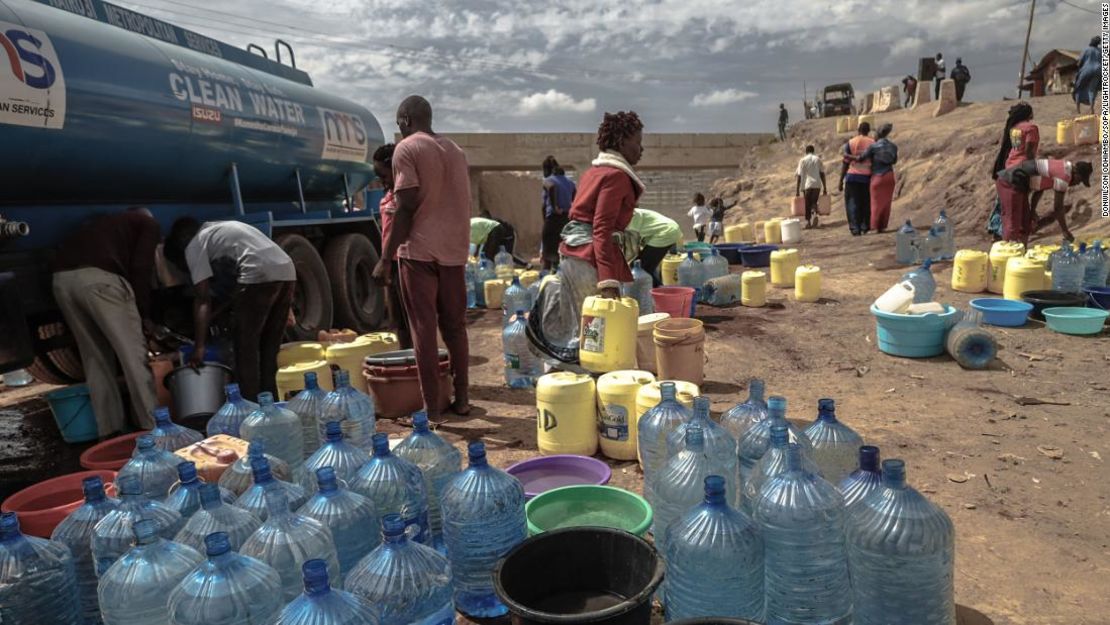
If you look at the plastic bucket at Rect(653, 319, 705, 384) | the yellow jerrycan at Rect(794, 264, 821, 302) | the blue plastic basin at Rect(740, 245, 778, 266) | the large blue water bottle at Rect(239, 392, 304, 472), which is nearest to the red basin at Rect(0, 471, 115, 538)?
the large blue water bottle at Rect(239, 392, 304, 472)

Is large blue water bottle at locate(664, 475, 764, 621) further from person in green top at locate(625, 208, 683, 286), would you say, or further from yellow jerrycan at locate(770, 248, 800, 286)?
yellow jerrycan at locate(770, 248, 800, 286)

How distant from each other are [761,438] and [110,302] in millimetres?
4188

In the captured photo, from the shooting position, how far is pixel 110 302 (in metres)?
4.43

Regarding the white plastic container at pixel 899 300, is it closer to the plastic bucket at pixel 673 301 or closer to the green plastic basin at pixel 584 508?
the plastic bucket at pixel 673 301

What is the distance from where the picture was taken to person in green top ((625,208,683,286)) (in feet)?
23.3

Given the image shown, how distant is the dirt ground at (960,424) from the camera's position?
2701 millimetres

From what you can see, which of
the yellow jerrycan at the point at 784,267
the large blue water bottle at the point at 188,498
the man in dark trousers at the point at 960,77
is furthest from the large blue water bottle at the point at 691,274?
the man in dark trousers at the point at 960,77

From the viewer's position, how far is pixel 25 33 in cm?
419

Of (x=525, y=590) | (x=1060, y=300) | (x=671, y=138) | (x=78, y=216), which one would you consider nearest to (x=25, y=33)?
(x=78, y=216)

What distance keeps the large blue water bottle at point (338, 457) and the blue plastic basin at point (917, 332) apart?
4.78m

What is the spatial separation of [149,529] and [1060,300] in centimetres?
754

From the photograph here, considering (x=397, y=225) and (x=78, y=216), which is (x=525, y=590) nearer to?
(x=397, y=225)

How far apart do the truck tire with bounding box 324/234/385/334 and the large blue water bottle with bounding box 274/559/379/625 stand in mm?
6337

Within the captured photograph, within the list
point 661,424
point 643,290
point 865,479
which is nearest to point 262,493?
point 661,424
